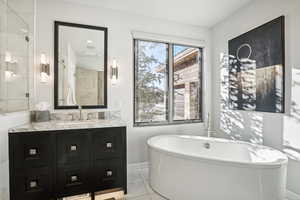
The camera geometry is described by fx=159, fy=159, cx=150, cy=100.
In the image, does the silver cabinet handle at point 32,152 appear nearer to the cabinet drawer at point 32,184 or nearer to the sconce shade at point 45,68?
the cabinet drawer at point 32,184

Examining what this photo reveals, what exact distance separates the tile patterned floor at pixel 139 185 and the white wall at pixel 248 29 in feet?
5.39

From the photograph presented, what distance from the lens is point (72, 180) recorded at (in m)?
1.89

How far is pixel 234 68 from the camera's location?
2.71 metres

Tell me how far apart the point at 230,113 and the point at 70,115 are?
8.73ft

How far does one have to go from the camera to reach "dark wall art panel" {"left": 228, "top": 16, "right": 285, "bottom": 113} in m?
2.05

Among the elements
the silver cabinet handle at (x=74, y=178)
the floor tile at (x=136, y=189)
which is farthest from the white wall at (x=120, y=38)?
the silver cabinet handle at (x=74, y=178)

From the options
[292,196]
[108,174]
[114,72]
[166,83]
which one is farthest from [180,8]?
[292,196]

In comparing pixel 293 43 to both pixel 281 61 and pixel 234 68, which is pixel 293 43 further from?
pixel 234 68

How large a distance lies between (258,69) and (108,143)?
92.8 inches

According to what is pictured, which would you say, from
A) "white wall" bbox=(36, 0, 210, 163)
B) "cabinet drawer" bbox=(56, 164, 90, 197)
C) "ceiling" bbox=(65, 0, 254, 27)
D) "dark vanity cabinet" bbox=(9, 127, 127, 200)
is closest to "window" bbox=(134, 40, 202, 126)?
"white wall" bbox=(36, 0, 210, 163)

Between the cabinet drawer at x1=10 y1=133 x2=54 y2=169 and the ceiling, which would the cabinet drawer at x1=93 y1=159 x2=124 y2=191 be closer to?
the cabinet drawer at x1=10 y1=133 x2=54 y2=169

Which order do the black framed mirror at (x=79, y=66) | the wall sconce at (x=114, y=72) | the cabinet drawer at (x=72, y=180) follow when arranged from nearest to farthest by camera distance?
the cabinet drawer at (x=72, y=180) → the black framed mirror at (x=79, y=66) → the wall sconce at (x=114, y=72)

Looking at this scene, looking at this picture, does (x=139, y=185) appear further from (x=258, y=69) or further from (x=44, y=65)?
(x=258, y=69)

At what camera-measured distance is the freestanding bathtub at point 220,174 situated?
1.53m
